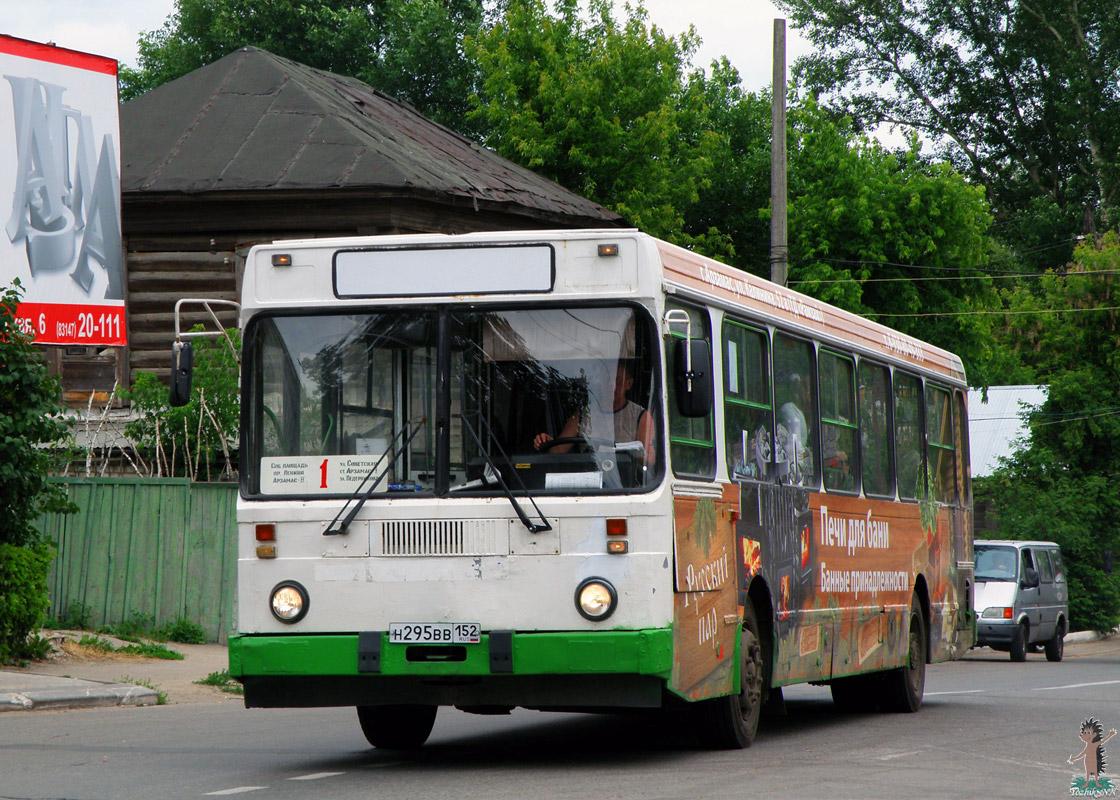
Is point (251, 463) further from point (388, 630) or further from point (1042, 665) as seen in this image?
point (1042, 665)

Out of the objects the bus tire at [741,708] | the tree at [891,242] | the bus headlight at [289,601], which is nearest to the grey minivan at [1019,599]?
the tree at [891,242]

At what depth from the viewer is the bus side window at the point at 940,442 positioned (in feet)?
47.2

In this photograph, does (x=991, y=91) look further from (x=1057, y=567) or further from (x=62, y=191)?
(x=62, y=191)

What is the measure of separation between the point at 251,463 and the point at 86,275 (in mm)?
10172

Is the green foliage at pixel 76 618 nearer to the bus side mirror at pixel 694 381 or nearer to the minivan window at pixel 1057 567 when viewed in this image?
the bus side mirror at pixel 694 381

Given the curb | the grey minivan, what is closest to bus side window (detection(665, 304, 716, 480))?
the curb

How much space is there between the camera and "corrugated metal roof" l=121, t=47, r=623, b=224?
23.5m

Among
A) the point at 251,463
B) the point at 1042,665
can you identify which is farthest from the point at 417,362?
the point at 1042,665

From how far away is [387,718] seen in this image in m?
10.1

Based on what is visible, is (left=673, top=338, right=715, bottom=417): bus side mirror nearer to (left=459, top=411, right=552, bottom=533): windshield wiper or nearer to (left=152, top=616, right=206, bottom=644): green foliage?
(left=459, top=411, right=552, bottom=533): windshield wiper

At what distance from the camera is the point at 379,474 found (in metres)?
8.72

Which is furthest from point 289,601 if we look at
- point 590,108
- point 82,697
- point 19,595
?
point 590,108

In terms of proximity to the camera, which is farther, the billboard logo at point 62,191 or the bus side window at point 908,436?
the billboard logo at point 62,191

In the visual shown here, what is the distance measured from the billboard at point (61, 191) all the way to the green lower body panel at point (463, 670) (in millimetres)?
9971
